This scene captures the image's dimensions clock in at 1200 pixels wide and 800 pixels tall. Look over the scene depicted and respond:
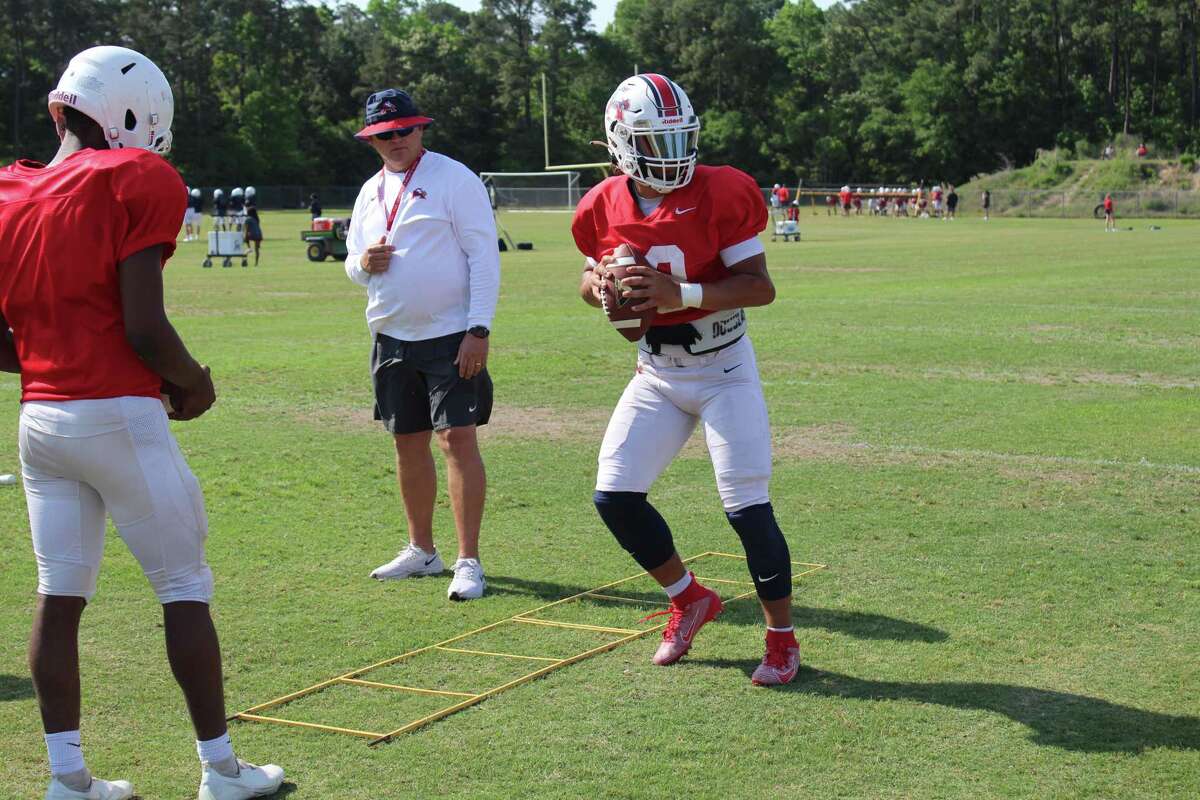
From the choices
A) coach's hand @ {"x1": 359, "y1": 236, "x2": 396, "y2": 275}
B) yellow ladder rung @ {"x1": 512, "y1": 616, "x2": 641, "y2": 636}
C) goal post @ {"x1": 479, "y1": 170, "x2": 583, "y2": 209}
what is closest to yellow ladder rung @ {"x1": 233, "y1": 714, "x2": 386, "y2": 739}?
yellow ladder rung @ {"x1": 512, "y1": 616, "x2": 641, "y2": 636}

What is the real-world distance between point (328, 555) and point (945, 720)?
11.5 ft

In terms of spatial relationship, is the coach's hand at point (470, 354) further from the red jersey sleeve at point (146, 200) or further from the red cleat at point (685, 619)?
the red jersey sleeve at point (146, 200)

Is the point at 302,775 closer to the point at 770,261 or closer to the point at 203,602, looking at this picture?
the point at 203,602

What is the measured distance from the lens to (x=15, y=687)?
520cm

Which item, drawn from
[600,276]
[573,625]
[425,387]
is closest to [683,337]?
[600,276]

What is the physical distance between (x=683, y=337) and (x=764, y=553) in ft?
2.80

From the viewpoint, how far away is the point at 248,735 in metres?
4.71

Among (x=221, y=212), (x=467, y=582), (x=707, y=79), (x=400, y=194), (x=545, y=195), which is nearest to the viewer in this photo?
(x=467, y=582)

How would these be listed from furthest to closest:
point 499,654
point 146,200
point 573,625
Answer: point 573,625 < point 499,654 < point 146,200

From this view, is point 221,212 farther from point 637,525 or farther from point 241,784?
point 241,784

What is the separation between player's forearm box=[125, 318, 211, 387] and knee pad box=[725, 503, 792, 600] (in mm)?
2148

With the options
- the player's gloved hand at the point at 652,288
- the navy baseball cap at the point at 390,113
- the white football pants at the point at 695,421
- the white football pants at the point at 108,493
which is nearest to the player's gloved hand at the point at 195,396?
the white football pants at the point at 108,493

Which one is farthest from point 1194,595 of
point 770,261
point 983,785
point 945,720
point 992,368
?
point 770,261

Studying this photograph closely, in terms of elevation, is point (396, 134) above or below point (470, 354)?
above
